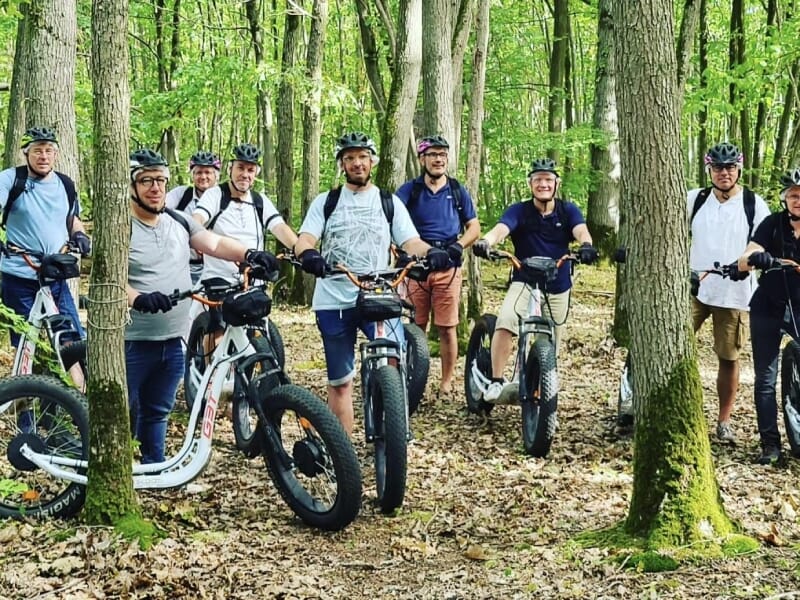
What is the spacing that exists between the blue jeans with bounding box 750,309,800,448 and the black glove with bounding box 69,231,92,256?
5.35 m

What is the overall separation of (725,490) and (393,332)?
2.59m

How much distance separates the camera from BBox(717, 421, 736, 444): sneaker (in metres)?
7.52

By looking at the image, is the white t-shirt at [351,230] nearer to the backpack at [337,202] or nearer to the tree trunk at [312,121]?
the backpack at [337,202]

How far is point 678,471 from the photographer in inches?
179

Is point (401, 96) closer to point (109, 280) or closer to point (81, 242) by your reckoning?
point (81, 242)

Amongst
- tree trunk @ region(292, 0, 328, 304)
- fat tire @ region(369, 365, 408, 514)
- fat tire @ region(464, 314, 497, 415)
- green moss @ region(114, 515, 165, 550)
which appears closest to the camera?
green moss @ region(114, 515, 165, 550)

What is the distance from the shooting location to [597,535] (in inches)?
193

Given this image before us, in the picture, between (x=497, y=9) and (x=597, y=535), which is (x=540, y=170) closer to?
(x=597, y=535)

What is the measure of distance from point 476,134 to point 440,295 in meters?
3.73

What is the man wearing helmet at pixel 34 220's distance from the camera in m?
7.12

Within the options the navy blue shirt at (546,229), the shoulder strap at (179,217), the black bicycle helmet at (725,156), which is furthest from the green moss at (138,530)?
the black bicycle helmet at (725,156)

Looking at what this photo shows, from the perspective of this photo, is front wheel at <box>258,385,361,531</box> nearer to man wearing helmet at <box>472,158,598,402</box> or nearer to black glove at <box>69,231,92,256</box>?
black glove at <box>69,231,92,256</box>

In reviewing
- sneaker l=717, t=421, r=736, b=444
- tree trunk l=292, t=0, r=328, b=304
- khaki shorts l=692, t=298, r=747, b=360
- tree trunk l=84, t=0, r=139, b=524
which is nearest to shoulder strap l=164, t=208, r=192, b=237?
tree trunk l=84, t=0, r=139, b=524

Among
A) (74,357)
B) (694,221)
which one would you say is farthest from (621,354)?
(74,357)
